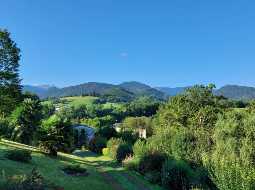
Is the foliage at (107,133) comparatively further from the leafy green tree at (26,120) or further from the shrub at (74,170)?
the shrub at (74,170)

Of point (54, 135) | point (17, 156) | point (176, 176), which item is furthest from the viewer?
→ point (54, 135)

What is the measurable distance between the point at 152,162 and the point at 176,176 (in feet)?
27.7

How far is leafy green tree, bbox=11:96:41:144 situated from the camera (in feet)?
185

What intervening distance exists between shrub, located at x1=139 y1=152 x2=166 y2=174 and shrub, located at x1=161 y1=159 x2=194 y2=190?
7092 mm

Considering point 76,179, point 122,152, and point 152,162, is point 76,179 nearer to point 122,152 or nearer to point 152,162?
point 152,162

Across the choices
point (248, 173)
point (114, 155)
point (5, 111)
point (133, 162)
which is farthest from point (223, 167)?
point (114, 155)

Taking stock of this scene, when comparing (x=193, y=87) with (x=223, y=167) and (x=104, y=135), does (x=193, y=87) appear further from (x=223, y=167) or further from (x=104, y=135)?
(x=223, y=167)

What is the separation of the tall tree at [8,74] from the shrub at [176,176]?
73.1ft

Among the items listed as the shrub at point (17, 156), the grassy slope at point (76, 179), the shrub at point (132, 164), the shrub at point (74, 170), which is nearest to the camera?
the grassy slope at point (76, 179)

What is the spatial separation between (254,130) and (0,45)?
32.9m

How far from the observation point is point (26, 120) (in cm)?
5684

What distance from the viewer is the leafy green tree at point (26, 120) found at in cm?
5640

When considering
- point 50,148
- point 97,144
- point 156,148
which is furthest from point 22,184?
point 97,144

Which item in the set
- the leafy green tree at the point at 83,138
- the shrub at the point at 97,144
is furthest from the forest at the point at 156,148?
the leafy green tree at the point at 83,138
